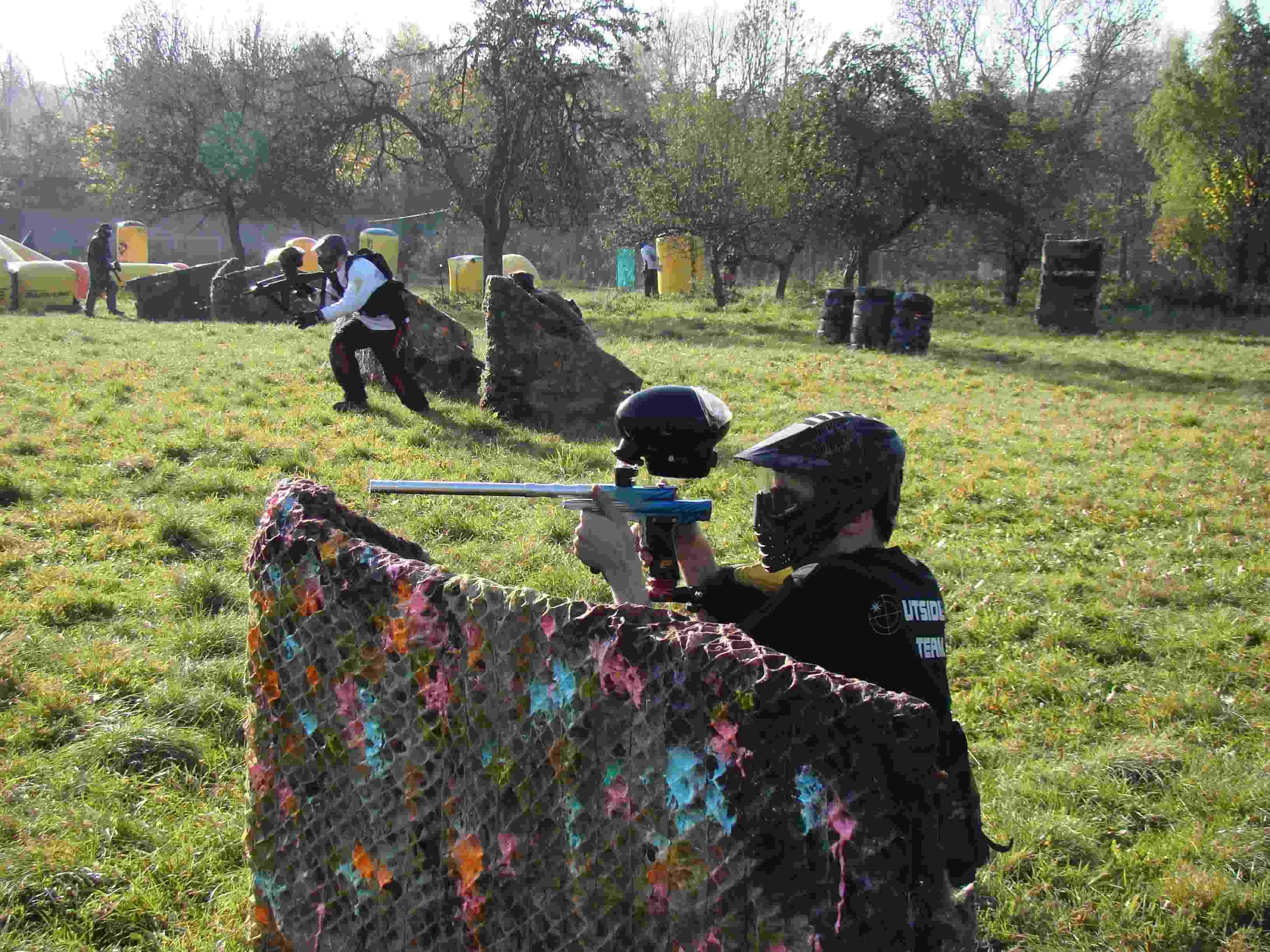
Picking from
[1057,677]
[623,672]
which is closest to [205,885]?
[623,672]

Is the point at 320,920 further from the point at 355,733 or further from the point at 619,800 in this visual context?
the point at 619,800

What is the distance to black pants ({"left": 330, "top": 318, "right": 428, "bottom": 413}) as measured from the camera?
1023 cm

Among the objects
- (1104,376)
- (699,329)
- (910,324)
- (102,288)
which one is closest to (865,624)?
(1104,376)

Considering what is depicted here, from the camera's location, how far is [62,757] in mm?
3793

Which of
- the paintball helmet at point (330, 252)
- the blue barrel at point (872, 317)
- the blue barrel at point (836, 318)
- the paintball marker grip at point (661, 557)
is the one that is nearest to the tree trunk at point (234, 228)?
the blue barrel at point (836, 318)

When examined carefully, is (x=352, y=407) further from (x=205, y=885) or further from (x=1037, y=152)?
(x=1037, y=152)

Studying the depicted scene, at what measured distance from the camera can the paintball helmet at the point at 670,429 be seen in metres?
2.47

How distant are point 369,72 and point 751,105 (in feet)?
87.9

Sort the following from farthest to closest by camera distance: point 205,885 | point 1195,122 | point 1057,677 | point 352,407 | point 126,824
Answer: point 1195,122, point 352,407, point 1057,677, point 126,824, point 205,885

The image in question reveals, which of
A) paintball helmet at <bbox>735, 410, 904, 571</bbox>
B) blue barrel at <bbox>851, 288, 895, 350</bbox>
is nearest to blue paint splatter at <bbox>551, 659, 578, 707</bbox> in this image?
paintball helmet at <bbox>735, 410, 904, 571</bbox>

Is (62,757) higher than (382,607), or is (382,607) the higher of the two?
(382,607)

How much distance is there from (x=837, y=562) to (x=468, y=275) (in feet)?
100

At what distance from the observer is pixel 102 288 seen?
23.1 m

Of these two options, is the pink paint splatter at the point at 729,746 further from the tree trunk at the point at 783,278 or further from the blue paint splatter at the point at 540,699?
the tree trunk at the point at 783,278
